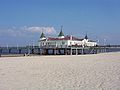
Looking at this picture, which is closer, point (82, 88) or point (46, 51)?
point (82, 88)

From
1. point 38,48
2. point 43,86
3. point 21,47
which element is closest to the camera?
point 43,86

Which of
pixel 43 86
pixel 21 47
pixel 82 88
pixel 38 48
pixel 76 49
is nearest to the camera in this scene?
pixel 82 88

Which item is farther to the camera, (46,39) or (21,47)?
(21,47)

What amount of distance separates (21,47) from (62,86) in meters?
78.3

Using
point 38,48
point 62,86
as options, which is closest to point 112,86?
point 62,86

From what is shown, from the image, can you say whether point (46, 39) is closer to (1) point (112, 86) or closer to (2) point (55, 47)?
(2) point (55, 47)

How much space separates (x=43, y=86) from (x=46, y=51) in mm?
63749

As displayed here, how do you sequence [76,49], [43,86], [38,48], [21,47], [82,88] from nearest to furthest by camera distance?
[82,88] < [43,86] < [76,49] < [38,48] < [21,47]

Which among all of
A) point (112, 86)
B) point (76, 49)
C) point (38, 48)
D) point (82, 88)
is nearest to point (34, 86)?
point (82, 88)

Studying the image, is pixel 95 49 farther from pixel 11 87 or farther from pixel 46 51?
pixel 11 87

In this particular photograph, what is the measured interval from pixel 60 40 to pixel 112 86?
64.4m

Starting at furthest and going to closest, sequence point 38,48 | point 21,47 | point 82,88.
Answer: point 21,47
point 38,48
point 82,88

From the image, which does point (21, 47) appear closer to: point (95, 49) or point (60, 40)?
point (60, 40)

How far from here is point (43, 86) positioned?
379 inches
